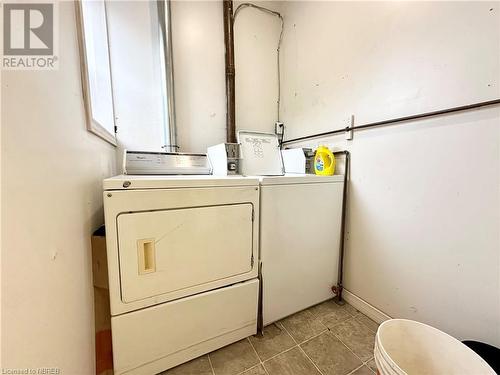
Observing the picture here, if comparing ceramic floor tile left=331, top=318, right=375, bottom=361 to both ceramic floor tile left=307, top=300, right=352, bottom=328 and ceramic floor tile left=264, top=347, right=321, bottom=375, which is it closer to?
ceramic floor tile left=307, top=300, right=352, bottom=328

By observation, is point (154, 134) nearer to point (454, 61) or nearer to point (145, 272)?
point (145, 272)

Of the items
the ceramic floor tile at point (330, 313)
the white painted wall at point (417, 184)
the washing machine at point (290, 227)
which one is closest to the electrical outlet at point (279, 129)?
the white painted wall at point (417, 184)

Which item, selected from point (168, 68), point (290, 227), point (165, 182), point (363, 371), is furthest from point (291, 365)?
point (168, 68)

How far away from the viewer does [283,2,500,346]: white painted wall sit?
101 centimetres

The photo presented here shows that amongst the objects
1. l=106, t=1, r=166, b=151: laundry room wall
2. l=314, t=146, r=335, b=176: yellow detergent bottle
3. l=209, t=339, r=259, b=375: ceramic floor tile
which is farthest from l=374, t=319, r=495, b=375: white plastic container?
l=106, t=1, r=166, b=151: laundry room wall

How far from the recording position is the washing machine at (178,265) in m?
0.95

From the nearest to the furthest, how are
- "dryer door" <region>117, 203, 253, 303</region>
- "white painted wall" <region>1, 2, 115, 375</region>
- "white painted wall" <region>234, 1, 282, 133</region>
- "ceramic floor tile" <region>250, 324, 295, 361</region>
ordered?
1. "white painted wall" <region>1, 2, 115, 375</region>
2. "dryer door" <region>117, 203, 253, 303</region>
3. "ceramic floor tile" <region>250, 324, 295, 361</region>
4. "white painted wall" <region>234, 1, 282, 133</region>

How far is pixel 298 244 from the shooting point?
1.47 metres

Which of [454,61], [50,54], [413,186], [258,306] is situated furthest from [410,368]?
[50,54]

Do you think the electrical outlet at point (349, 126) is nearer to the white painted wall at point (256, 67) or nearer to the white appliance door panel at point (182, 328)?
the white painted wall at point (256, 67)

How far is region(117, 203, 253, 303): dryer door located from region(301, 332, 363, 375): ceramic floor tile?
0.64m

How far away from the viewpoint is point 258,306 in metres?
1.36

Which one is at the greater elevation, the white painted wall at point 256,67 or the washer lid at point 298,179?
the white painted wall at point 256,67

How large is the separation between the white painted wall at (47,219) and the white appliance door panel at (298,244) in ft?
3.06
